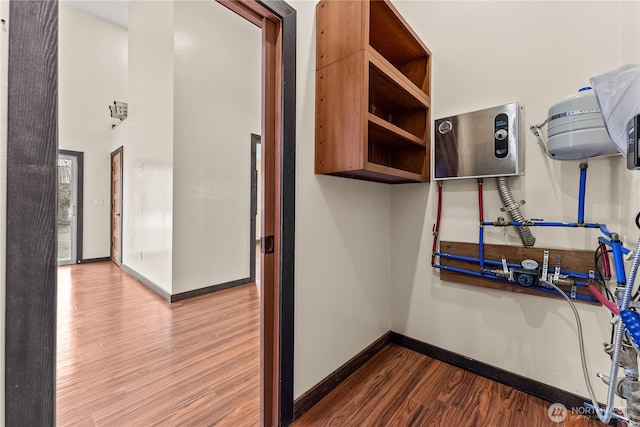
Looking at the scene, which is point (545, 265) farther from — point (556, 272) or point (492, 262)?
point (492, 262)

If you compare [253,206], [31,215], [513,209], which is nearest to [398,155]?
[513,209]

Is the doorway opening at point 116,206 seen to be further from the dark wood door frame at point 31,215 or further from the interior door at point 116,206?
the dark wood door frame at point 31,215

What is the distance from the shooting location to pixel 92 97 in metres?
5.21

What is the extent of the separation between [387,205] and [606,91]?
4.39ft

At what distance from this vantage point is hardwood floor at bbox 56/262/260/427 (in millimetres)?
1503

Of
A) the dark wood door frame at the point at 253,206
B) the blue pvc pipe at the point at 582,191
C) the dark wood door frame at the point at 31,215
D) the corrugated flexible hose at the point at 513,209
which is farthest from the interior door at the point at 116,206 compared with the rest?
the blue pvc pipe at the point at 582,191

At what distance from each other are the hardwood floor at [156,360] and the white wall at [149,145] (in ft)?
1.88

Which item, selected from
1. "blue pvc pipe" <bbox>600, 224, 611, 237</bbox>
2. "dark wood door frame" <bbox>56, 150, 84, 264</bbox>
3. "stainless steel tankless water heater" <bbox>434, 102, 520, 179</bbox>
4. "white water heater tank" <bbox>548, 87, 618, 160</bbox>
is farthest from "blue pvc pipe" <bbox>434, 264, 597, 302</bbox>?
"dark wood door frame" <bbox>56, 150, 84, 264</bbox>

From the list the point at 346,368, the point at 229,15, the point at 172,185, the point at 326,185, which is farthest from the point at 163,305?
the point at 229,15

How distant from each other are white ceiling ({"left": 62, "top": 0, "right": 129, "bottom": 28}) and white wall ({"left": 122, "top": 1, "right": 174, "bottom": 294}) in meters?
0.77

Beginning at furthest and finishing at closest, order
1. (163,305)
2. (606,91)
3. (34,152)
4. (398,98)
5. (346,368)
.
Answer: (163,305)
(398,98)
(346,368)
(606,91)
(34,152)

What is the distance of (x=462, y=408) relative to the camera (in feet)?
4.97

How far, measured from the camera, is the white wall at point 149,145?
3189 millimetres

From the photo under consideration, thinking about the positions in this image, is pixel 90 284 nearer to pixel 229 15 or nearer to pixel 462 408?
pixel 229 15
